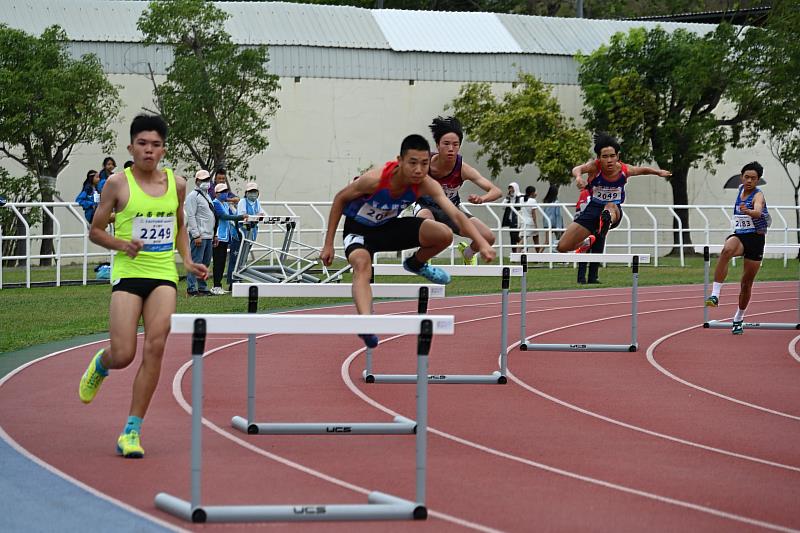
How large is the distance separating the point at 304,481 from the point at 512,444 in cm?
164

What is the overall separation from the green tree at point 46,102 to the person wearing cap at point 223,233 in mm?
8297

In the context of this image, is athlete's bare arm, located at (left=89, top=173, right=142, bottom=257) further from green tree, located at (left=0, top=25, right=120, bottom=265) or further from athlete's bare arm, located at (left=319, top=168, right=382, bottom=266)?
green tree, located at (left=0, top=25, right=120, bottom=265)

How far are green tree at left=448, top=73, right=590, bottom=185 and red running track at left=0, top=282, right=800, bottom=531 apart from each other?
21897 millimetres

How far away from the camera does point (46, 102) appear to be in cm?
2853

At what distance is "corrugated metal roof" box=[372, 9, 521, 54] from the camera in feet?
122

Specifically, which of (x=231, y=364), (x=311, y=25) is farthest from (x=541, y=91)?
(x=231, y=364)

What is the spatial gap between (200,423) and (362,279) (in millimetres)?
3454

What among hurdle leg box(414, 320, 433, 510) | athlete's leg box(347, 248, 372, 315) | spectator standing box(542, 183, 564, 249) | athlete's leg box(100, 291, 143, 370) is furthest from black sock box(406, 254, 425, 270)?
spectator standing box(542, 183, 564, 249)

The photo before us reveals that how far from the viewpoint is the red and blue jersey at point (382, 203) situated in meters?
9.08

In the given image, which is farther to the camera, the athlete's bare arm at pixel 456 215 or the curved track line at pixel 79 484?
the athlete's bare arm at pixel 456 215

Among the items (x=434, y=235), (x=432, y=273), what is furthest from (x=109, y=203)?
(x=432, y=273)

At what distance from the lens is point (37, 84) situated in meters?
28.6

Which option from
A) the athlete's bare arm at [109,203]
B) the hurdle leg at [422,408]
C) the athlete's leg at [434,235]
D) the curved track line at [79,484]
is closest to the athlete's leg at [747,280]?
the athlete's leg at [434,235]

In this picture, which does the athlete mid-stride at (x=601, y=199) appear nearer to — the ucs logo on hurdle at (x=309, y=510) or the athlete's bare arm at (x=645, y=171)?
the athlete's bare arm at (x=645, y=171)
